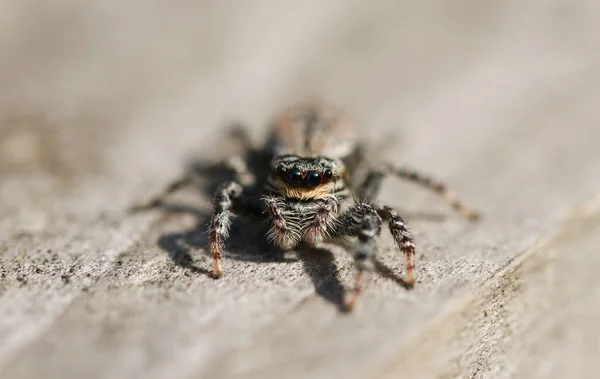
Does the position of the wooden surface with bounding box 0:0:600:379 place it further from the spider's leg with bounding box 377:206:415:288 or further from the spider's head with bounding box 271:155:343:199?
the spider's head with bounding box 271:155:343:199

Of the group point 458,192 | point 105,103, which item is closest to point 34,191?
point 105,103

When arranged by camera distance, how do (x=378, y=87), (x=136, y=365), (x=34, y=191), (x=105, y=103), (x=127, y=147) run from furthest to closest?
(x=378, y=87) → (x=105, y=103) → (x=127, y=147) → (x=34, y=191) → (x=136, y=365)

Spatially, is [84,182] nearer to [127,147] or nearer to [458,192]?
[127,147]

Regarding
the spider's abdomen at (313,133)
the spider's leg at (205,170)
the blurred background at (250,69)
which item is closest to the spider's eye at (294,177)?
the spider's abdomen at (313,133)

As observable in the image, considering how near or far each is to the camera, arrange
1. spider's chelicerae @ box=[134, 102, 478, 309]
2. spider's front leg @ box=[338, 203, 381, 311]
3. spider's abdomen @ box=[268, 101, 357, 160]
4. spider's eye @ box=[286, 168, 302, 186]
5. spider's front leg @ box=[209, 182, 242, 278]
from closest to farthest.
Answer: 1. spider's front leg @ box=[338, 203, 381, 311]
2. spider's front leg @ box=[209, 182, 242, 278]
3. spider's chelicerae @ box=[134, 102, 478, 309]
4. spider's eye @ box=[286, 168, 302, 186]
5. spider's abdomen @ box=[268, 101, 357, 160]

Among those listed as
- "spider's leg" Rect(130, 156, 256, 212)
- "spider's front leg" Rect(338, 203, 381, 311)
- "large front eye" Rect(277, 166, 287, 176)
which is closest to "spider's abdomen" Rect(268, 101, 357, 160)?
"spider's leg" Rect(130, 156, 256, 212)

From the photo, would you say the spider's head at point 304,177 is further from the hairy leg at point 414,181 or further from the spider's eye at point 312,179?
the hairy leg at point 414,181
